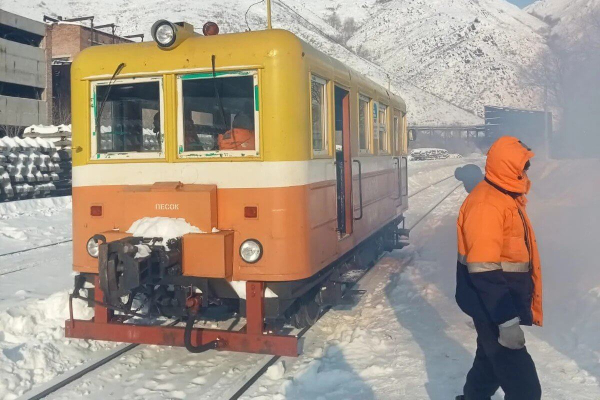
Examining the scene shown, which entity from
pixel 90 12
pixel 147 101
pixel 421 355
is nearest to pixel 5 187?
pixel 147 101

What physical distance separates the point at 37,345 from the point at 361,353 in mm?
3101

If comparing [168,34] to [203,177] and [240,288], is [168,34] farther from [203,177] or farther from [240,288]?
[240,288]

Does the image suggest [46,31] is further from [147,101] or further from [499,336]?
[499,336]

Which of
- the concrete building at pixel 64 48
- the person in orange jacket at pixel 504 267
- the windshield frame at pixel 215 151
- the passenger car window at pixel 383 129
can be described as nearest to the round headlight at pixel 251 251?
the windshield frame at pixel 215 151

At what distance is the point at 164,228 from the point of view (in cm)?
555

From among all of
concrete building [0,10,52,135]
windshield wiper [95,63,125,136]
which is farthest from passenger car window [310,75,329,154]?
concrete building [0,10,52,135]

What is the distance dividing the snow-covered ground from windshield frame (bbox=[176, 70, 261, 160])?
1926 mm

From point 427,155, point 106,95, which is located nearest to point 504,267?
point 106,95

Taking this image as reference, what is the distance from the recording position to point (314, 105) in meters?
6.14

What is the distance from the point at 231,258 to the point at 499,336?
2591 mm

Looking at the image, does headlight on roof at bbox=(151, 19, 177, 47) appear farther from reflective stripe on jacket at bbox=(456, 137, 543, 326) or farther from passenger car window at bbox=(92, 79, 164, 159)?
reflective stripe on jacket at bbox=(456, 137, 543, 326)

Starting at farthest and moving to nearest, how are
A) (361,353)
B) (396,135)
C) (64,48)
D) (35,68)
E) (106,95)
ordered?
(64,48)
(35,68)
(396,135)
(361,353)
(106,95)

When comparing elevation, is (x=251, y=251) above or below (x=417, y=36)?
below

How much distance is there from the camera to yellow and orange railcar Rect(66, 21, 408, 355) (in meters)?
5.55
